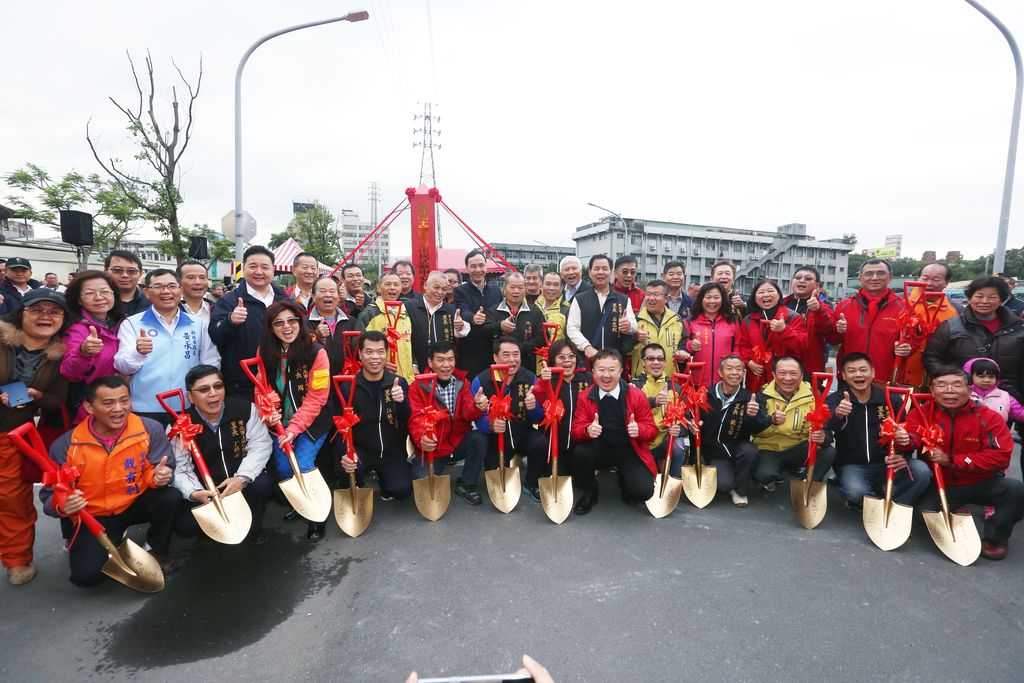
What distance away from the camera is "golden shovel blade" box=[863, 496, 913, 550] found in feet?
10.6

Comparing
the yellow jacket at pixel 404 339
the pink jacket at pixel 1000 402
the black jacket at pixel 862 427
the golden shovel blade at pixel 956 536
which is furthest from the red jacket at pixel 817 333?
the yellow jacket at pixel 404 339

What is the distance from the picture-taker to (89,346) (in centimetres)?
291

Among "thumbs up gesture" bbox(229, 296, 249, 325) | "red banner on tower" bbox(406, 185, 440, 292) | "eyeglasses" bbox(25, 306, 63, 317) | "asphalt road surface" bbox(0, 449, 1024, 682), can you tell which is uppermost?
"red banner on tower" bbox(406, 185, 440, 292)

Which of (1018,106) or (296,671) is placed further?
(1018,106)

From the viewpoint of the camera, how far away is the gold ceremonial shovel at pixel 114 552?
2.60 metres

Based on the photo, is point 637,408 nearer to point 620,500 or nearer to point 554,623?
point 620,500

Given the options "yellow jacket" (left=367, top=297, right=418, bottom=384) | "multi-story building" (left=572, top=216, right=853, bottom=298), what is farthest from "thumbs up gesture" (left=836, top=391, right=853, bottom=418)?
"multi-story building" (left=572, top=216, right=853, bottom=298)

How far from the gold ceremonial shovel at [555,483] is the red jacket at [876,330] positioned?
2743mm

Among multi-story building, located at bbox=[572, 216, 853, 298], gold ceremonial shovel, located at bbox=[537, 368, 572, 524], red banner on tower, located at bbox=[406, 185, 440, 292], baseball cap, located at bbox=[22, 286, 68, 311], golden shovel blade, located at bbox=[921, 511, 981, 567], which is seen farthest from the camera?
multi-story building, located at bbox=[572, 216, 853, 298]

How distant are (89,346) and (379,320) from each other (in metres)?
2.06

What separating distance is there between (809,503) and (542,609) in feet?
7.45

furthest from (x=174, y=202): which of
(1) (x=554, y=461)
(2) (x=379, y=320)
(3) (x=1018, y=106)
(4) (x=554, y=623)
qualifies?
(3) (x=1018, y=106)

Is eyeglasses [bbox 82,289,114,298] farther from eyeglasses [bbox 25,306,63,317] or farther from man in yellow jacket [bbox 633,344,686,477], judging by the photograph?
man in yellow jacket [bbox 633,344,686,477]

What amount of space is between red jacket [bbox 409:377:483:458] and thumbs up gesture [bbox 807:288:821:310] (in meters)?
3.23
